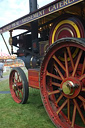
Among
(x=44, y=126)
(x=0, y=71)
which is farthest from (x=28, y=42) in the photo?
(x=0, y=71)

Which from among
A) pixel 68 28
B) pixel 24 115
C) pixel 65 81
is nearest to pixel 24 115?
pixel 24 115

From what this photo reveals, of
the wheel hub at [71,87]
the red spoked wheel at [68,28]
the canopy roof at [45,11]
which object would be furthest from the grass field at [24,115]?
the canopy roof at [45,11]

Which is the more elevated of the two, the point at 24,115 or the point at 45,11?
the point at 45,11

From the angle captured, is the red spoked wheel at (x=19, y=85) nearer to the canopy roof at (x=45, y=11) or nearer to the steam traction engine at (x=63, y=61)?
the steam traction engine at (x=63, y=61)

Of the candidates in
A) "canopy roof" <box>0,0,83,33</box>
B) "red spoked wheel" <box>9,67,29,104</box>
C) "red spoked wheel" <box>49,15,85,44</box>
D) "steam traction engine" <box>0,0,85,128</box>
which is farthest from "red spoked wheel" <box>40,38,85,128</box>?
"red spoked wheel" <box>9,67,29,104</box>

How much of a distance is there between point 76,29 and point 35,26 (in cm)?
135

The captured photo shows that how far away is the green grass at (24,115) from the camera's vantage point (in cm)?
257

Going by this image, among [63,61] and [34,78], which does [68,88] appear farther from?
[34,78]

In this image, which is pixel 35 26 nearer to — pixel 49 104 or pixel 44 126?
pixel 49 104

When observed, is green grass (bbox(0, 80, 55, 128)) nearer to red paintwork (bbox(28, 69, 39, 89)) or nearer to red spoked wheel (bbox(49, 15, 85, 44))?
red paintwork (bbox(28, 69, 39, 89))

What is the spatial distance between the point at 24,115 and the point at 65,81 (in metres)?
1.33

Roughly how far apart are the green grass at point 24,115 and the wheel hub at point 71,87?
78 cm

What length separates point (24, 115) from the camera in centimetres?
297

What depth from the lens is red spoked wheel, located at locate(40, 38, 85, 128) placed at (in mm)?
2002
